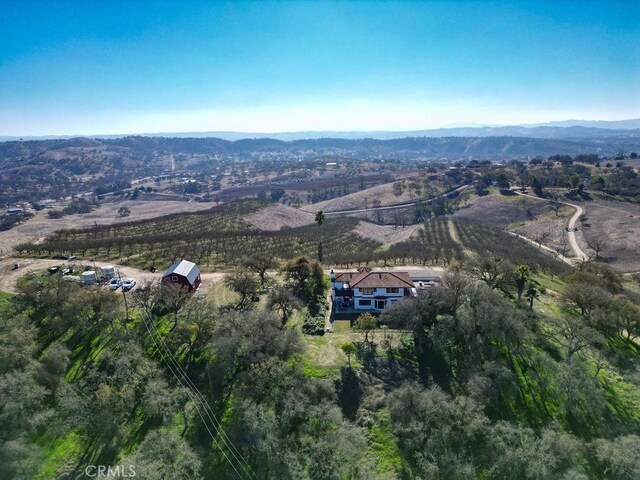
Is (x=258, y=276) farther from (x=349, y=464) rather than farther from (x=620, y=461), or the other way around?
(x=620, y=461)

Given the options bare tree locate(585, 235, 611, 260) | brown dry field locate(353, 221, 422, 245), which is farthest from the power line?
bare tree locate(585, 235, 611, 260)

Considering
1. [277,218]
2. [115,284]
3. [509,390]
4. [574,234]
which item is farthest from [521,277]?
[277,218]

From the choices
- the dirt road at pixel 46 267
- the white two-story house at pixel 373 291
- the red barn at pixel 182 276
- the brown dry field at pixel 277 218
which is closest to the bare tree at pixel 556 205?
the brown dry field at pixel 277 218

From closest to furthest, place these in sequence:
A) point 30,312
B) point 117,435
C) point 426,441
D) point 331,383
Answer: point 426,441 → point 117,435 → point 331,383 → point 30,312

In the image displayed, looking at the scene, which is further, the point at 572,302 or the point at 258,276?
the point at 258,276

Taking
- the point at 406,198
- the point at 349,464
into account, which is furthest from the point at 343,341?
the point at 406,198

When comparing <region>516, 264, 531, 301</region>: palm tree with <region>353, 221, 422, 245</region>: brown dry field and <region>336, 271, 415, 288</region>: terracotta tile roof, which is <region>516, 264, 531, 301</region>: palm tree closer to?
<region>336, 271, 415, 288</region>: terracotta tile roof
